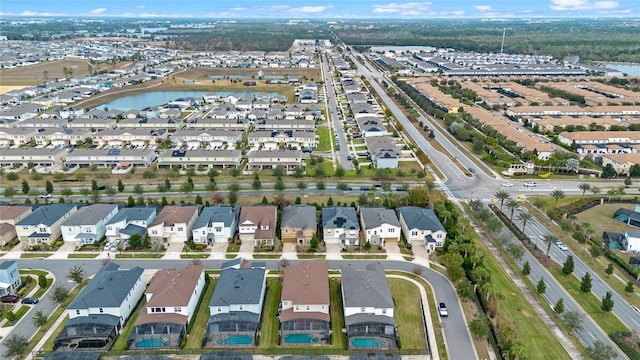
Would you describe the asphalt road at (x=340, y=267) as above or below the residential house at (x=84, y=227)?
below

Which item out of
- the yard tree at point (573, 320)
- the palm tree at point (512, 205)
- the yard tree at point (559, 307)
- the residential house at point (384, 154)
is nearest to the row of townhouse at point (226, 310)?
the yard tree at point (573, 320)

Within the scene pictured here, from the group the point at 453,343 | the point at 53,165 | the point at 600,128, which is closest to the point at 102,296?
the point at 453,343

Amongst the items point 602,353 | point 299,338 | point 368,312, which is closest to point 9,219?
point 299,338

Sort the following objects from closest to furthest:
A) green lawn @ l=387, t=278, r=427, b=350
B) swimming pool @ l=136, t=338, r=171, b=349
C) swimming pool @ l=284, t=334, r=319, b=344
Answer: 1. swimming pool @ l=136, t=338, r=171, b=349
2. swimming pool @ l=284, t=334, r=319, b=344
3. green lawn @ l=387, t=278, r=427, b=350

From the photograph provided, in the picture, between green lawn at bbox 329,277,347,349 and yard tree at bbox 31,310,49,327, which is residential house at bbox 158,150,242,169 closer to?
green lawn at bbox 329,277,347,349

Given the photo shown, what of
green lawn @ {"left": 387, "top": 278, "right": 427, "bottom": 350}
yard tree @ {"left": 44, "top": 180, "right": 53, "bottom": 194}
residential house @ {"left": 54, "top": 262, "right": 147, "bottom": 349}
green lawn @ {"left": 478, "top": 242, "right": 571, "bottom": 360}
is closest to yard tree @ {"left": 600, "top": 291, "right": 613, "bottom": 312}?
green lawn @ {"left": 478, "top": 242, "right": 571, "bottom": 360}

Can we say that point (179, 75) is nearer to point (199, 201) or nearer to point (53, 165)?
point (53, 165)

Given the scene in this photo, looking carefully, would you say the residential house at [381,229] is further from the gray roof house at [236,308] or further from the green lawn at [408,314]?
the gray roof house at [236,308]

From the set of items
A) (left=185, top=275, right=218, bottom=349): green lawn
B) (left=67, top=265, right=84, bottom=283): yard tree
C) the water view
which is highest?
the water view
